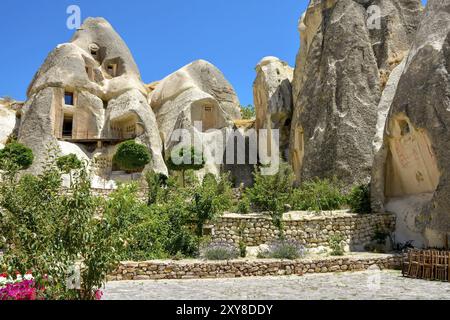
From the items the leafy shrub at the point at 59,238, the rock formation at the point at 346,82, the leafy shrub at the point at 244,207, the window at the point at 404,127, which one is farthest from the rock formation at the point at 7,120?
the leafy shrub at the point at 59,238

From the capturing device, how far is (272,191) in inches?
744

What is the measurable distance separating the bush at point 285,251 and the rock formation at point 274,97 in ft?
46.5

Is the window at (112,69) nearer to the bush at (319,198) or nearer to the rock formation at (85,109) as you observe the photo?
the rock formation at (85,109)

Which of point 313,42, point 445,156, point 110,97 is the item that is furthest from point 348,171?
point 110,97

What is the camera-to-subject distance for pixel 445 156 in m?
14.5

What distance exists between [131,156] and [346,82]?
14268 millimetres

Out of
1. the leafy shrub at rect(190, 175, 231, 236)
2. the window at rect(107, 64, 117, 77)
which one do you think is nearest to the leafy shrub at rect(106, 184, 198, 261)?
the leafy shrub at rect(190, 175, 231, 236)

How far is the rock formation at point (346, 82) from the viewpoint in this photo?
71.8ft

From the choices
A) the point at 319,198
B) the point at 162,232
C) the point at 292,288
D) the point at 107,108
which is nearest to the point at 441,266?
the point at 292,288

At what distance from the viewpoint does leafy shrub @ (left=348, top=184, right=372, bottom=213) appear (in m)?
18.2

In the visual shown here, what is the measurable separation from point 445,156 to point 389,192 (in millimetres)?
4278
